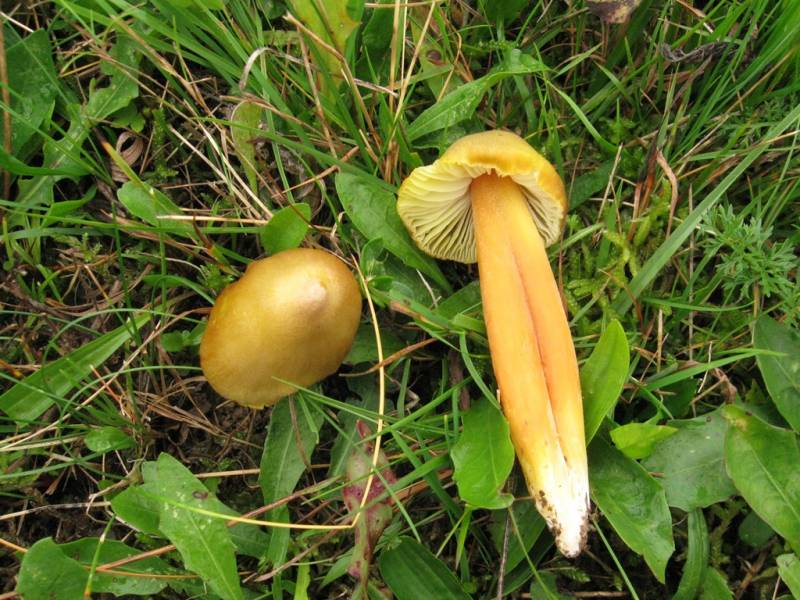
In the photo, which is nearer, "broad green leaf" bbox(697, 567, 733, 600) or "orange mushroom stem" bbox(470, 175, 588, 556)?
"orange mushroom stem" bbox(470, 175, 588, 556)

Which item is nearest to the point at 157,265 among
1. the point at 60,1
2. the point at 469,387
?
the point at 60,1

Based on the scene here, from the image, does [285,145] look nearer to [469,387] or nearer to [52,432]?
[469,387]

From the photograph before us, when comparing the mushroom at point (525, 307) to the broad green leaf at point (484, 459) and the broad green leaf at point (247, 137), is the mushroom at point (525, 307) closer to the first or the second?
the broad green leaf at point (484, 459)

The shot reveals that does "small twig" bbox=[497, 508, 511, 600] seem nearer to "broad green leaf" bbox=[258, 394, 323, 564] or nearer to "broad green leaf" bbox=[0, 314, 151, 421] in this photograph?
"broad green leaf" bbox=[258, 394, 323, 564]

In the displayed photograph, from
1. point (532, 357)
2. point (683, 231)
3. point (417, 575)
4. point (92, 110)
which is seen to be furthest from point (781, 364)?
point (92, 110)

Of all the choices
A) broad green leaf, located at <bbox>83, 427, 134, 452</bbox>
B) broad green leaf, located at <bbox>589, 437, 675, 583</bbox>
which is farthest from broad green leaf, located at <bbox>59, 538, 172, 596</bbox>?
broad green leaf, located at <bbox>589, 437, 675, 583</bbox>
